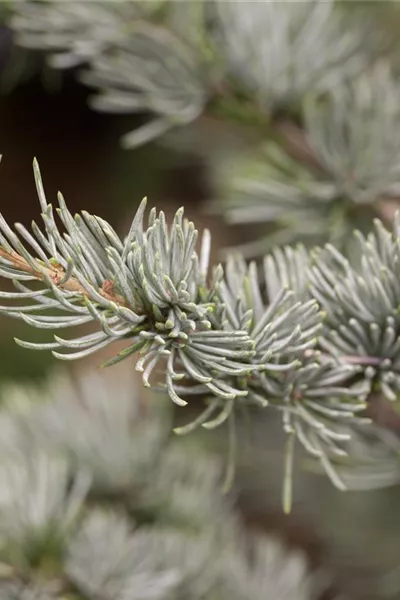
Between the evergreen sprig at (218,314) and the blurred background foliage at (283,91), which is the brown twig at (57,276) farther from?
the blurred background foliage at (283,91)

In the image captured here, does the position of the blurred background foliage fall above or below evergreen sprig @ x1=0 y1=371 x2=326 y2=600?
above

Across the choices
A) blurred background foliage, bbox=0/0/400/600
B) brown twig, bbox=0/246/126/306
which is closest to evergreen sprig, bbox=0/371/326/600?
blurred background foliage, bbox=0/0/400/600

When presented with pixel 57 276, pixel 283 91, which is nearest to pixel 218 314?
pixel 57 276

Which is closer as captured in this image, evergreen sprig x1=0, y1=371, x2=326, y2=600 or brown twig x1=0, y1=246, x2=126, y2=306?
brown twig x1=0, y1=246, x2=126, y2=306

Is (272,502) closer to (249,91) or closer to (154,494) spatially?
(154,494)

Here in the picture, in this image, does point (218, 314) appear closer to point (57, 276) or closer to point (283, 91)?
point (57, 276)

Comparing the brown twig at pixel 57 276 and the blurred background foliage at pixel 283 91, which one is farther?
the blurred background foliage at pixel 283 91

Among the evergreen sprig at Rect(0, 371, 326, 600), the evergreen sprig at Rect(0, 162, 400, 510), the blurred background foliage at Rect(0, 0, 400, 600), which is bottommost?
the evergreen sprig at Rect(0, 371, 326, 600)

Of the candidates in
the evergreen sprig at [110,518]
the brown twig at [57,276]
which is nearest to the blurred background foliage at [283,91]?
the evergreen sprig at [110,518]

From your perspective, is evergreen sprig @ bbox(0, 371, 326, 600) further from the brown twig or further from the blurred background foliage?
the brown twig
